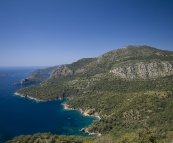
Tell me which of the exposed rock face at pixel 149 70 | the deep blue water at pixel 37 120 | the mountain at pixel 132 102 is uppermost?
the exposed rock face at pixel 149 70

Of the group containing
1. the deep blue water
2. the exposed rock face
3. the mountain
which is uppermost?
the exposed rock face

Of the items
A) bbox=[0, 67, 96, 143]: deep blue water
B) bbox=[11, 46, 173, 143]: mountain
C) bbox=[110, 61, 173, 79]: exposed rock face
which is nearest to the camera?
bbox=[11, 46, 173, 143]: mountain

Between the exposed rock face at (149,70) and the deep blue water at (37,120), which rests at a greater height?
the exposed rock face at (149,70)

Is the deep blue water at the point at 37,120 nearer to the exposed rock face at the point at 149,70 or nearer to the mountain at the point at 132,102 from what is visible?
the mountain at the point at 132,102

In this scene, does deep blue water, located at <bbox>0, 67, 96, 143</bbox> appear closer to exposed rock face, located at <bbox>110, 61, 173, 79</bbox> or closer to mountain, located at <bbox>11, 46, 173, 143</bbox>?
mountain, located at <bbox>11, 46, 173, 143</bbox>

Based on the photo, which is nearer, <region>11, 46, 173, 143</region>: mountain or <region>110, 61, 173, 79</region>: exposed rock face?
<region>11, 46, 173, 143</region>: mountain

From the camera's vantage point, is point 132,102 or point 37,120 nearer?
point 132,102

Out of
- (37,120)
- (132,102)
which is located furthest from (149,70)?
(37,120)

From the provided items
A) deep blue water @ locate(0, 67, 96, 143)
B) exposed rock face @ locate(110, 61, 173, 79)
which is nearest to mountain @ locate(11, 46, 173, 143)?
→ exposed rock face @ locate(110, 61, 173, 79)

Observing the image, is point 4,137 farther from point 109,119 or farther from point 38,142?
point 109,119

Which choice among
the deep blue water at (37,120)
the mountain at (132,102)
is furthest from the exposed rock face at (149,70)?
the deep blue water at (37,120)

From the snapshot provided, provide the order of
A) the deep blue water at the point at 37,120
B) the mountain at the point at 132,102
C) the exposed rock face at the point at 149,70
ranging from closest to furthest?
the mountain at the point at 132,102 < the deep blue water at the point at 37,120 < the exposed rock face at the point at 149,70

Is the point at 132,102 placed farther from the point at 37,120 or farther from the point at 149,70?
the point at 149,70

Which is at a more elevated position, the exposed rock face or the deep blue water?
the exposed rock face
